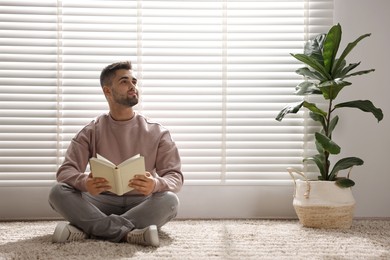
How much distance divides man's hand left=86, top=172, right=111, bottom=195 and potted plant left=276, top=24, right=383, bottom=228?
1104 millimetres

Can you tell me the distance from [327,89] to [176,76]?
0.90 m

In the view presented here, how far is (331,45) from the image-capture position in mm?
3234

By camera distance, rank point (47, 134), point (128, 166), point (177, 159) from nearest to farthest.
→ point (128, 166) < point (177, 159) < point (47, 134)

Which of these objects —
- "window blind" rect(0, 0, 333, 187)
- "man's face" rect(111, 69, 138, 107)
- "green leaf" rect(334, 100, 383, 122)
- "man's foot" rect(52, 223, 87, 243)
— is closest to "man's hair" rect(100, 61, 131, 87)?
"man's face" rect(111, 69, 138, 107)

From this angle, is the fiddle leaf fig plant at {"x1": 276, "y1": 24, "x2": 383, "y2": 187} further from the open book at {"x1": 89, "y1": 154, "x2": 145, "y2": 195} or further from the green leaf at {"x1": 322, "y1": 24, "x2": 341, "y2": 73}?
the open book at {"x1": 89, "y1": 154, "x2": 145, "y2": 195}

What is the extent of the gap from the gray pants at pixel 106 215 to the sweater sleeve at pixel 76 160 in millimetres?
73

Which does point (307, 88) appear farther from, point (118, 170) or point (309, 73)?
point (118, 170)

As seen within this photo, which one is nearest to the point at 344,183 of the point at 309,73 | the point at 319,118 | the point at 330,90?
the point at 319,118

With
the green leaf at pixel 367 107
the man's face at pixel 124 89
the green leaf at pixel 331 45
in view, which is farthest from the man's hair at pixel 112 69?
the green leaf at pixel 367 107

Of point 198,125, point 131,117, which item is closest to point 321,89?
point 198,125

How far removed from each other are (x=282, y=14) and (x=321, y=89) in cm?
61

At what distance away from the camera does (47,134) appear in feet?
11.8

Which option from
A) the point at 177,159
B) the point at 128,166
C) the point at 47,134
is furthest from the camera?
the point at 47,134

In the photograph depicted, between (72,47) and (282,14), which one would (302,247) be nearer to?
(282,14)
